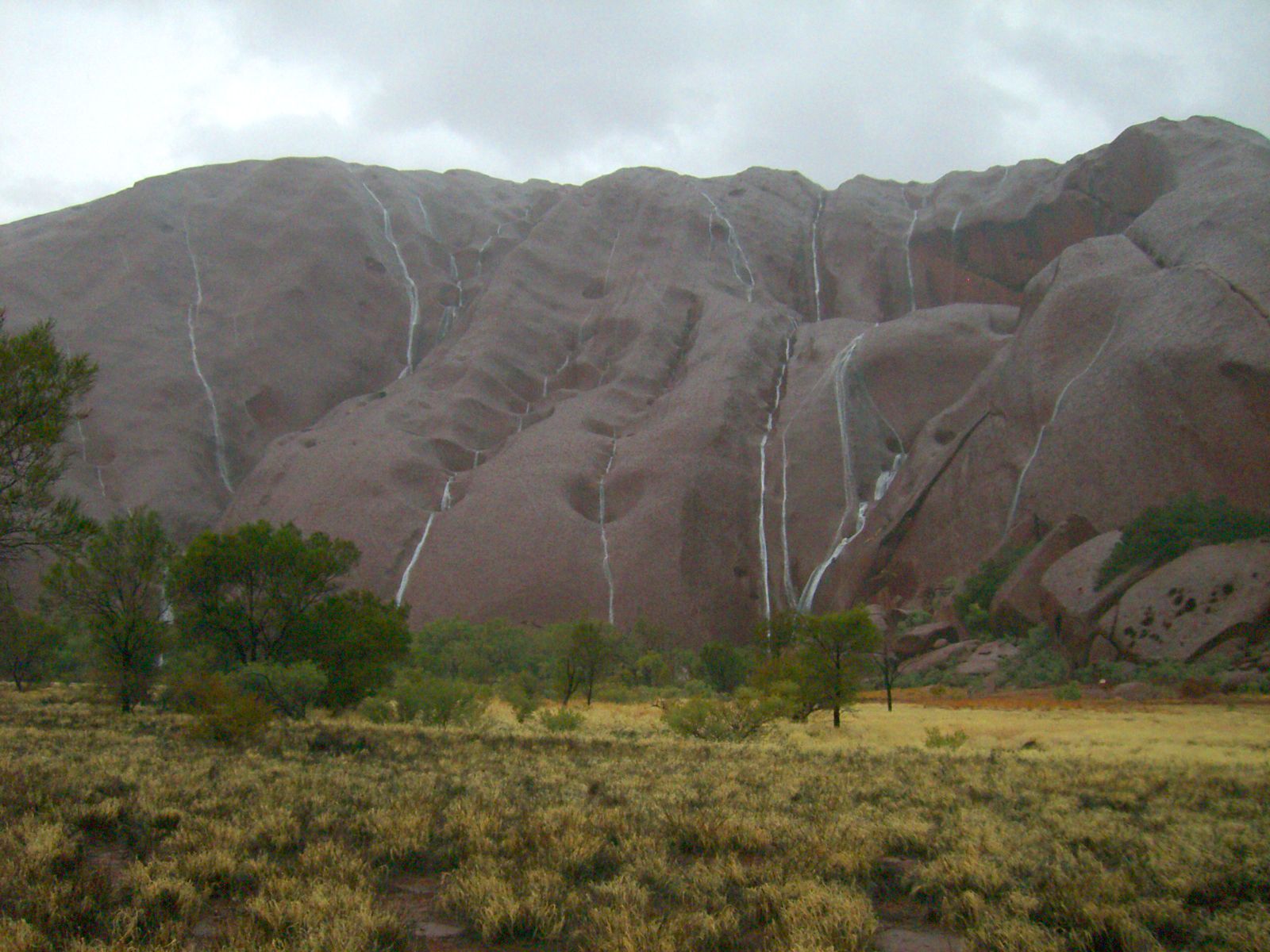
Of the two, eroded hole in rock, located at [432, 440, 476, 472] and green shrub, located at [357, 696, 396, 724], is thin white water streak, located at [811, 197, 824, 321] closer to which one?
eroded hole in rock, located at [432, 440, 476, 472]

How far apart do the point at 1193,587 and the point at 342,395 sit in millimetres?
62108

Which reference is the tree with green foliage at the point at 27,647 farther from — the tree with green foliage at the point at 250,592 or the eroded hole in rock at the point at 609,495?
the eroded hole in rock at the point at 609,495

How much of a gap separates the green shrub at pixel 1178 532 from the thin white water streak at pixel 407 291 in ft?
184

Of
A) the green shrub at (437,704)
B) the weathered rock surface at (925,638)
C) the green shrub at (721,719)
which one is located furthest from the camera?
the weathered rock surface at (925,638)

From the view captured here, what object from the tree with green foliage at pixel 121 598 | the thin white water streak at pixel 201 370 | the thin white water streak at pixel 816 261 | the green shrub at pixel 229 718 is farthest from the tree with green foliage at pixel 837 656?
the thin white water streak at pixel 816 261

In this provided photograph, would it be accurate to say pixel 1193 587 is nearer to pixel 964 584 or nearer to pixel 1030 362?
pixel 964 584

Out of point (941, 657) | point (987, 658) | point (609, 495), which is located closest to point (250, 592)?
point (987, 658)

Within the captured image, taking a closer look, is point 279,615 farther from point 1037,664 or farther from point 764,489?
point 764,489

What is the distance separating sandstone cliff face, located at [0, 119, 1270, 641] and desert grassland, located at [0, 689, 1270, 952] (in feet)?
127

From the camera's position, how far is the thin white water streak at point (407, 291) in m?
80.0

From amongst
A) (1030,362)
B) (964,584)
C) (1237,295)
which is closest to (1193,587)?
(964,584)

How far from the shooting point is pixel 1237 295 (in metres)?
43.3

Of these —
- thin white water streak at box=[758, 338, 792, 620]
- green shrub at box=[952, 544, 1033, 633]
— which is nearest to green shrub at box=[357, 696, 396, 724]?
green shrub at box=[952, 544, 1033, 633]

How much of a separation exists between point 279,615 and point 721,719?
11580 millimetres
